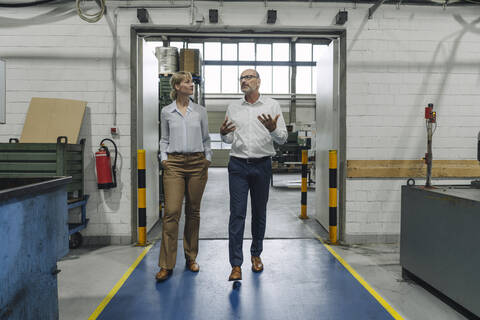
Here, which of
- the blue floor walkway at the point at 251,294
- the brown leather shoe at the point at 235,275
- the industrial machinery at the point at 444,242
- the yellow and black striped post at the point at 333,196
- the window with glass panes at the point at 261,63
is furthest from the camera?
the window with glass panes at the point at 261,63

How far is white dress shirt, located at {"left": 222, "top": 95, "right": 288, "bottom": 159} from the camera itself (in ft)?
8.96

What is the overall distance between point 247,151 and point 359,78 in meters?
2.08

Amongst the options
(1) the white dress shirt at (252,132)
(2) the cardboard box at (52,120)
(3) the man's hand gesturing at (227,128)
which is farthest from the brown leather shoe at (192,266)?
(2) the cardboard box at (52,120)

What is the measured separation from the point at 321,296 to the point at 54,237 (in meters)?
1.96

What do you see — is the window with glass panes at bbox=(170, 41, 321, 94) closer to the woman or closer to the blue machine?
the woman

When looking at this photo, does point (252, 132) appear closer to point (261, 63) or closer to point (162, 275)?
point (162, 275)

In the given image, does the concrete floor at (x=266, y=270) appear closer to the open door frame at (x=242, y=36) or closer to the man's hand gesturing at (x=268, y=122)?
the open door frame at (x=242, y=36)

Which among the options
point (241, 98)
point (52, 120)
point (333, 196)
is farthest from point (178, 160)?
point (333, 196)

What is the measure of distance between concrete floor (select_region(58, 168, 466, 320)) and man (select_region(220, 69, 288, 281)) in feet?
1.65

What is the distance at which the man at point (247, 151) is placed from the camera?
2.73 metres

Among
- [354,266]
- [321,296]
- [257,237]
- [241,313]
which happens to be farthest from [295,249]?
[241,313]

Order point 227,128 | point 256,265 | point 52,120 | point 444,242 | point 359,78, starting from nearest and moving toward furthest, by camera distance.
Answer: point 444,242
point 227,128
point 256,265
point 52,120
point 359,78

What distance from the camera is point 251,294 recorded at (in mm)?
2564

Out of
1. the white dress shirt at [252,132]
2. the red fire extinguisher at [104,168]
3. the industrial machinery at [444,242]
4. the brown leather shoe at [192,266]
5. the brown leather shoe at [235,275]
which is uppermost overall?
the white dress shirt at [252,132]
